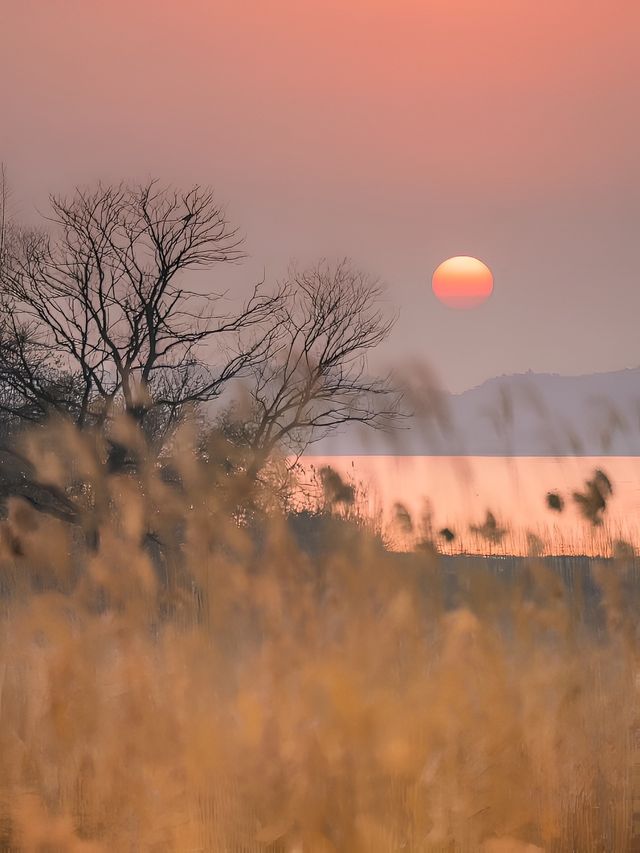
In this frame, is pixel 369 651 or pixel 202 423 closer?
pixel 369 651

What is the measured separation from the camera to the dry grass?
3.02 m

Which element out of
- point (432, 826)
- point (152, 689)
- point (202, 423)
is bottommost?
point (432, 826)

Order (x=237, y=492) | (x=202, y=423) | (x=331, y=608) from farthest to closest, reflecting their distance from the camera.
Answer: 1. (x=202, y=423)
2. (x=237, y=492)
3. (x=331, y=608)

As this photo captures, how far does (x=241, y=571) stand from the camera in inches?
159

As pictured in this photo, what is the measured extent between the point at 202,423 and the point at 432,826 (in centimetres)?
1394

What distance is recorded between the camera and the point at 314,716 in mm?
3209

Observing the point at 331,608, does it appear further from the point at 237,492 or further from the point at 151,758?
the point at 151,758

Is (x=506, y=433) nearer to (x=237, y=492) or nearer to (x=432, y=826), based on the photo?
(x=237, y=492)

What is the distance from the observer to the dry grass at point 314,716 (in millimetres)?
3023

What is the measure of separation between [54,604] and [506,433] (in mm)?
2087

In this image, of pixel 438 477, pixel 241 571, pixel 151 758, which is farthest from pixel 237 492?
pixel 151 758

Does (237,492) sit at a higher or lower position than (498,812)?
higher

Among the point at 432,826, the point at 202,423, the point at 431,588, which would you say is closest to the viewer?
the point at 432,826

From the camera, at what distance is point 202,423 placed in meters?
16.7
